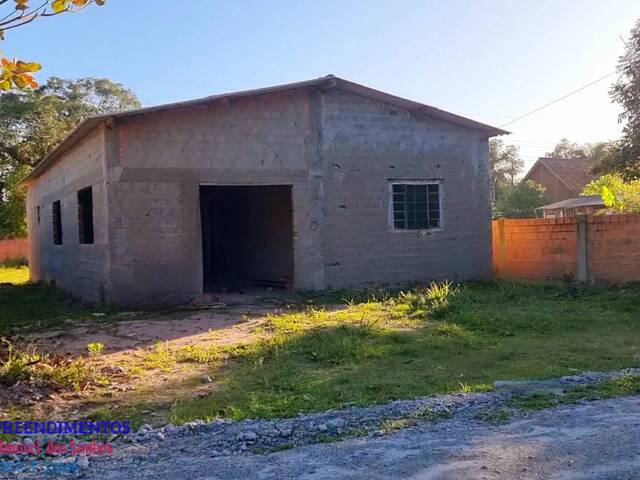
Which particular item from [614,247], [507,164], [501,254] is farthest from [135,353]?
[507,164]

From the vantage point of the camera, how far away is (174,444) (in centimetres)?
460

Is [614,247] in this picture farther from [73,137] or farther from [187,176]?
[73,137]

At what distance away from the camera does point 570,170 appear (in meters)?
44.4

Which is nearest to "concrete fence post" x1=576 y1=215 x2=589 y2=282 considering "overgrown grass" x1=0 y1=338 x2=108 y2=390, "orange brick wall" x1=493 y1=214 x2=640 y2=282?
"orange brick wall" x1=493 y1=214 x2=640 y2=282

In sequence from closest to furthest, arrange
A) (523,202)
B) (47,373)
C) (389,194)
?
(47,373) → (389,194) → (523,202)

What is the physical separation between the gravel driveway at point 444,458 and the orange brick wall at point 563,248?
356 inches

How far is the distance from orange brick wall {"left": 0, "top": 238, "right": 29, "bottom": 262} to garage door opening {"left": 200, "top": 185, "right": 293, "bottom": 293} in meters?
19.7

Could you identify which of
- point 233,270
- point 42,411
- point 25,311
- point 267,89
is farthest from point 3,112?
point 42,411

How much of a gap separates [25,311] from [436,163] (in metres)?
9.88

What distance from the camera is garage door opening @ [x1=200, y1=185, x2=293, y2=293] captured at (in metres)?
16.2

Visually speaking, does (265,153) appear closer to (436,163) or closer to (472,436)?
(436,163)

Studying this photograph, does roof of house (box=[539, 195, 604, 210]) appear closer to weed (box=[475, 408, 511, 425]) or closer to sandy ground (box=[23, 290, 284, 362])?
sandy ground (box=[23, 290, 284, 362])

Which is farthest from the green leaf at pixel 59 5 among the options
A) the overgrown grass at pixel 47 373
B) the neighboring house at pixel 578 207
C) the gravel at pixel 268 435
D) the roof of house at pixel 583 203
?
the roof of house at pixel 583 203

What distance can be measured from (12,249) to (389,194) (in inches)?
1066
